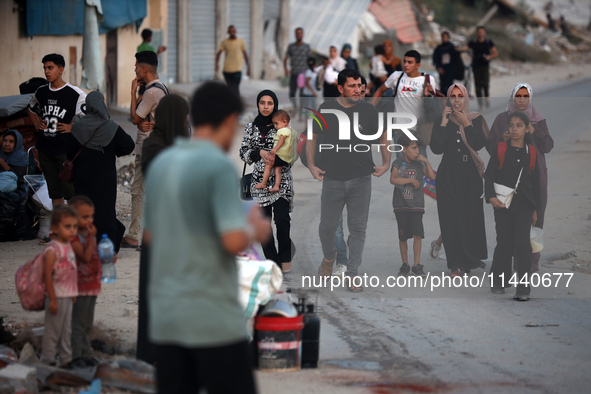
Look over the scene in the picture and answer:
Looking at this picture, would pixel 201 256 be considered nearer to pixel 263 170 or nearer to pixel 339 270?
pixel 263 170

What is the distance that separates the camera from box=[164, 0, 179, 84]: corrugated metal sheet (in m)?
24.9

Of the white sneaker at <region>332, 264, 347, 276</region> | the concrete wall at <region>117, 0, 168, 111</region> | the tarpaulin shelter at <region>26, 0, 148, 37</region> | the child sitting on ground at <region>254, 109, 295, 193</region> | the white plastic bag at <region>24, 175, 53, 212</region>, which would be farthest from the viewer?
the concrete wall at <region>117, 0, 168, 111</region>

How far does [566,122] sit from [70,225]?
726 centimetres

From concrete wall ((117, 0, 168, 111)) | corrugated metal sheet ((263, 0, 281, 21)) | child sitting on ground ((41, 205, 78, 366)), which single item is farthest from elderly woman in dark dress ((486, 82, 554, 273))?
corrugated metal sheet ((263, 0, 281, 21))

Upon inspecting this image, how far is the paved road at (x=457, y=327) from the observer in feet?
19.2

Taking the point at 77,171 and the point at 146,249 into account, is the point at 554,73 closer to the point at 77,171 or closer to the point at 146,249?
the point at 77,171

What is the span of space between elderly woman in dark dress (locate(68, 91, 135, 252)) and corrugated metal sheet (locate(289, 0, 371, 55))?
23628 mm

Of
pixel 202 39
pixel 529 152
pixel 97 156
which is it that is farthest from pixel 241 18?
pixel 529 152

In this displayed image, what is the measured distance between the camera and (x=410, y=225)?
8.87m

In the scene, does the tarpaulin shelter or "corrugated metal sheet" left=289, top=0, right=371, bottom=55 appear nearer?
the tarpaulin shelter

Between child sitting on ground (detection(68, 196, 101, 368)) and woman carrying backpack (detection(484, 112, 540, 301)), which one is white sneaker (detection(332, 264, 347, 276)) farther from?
child sitting on ground (detection(68, 196, 101, 368))

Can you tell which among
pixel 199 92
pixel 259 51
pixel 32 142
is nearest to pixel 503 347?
pixel 199 92

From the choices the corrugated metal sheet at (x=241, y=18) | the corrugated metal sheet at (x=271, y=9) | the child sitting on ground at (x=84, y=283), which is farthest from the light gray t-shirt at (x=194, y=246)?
the corrugated metal sheet at (x=271, y=9)

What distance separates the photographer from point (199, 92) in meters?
3.62
